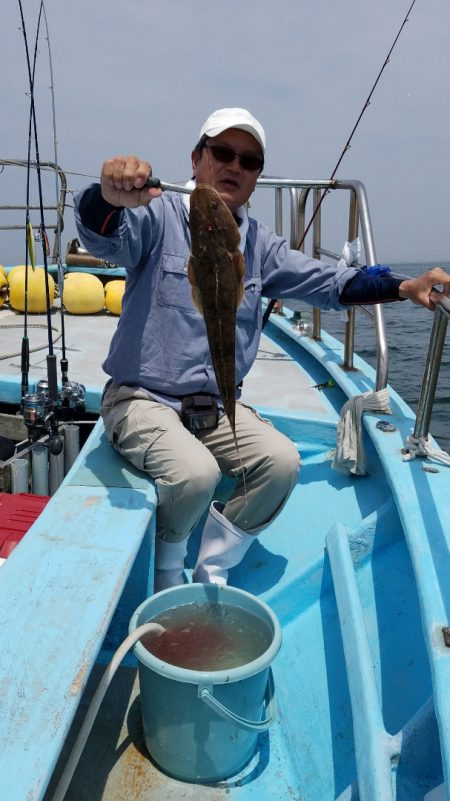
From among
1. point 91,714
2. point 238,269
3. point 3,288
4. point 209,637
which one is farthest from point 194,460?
point 3,288

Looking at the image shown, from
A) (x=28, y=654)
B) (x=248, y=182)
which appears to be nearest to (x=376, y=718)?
(x=28, y=654)

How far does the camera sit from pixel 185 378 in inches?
110

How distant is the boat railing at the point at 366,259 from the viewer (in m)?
2.42

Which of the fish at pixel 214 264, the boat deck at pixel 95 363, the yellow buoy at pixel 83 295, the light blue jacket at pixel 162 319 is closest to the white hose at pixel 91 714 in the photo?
the fish at pixel 214 264

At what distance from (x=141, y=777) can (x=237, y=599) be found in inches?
27.3

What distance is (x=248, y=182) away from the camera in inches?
112

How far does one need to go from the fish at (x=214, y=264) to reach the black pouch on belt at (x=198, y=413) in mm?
619

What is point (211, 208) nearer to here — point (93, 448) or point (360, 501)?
point (93, 448)

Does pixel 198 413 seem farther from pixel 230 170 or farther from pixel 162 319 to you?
pixel 230 170

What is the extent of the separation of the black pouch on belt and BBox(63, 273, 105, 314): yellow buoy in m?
5.18

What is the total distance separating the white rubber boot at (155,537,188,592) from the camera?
8.67 ft

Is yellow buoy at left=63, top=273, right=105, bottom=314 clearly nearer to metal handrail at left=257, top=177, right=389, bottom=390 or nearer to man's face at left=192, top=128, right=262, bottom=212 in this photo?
metal handrail at left=257, top=177, right=389, bottom=390

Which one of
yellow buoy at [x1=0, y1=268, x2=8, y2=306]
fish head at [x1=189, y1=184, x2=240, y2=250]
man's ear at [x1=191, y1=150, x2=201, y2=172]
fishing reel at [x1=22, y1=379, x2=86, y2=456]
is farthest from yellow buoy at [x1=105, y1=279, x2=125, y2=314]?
fish head at [x1=189, y1=184, x2=240, y2=250]

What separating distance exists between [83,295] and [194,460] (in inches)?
219
